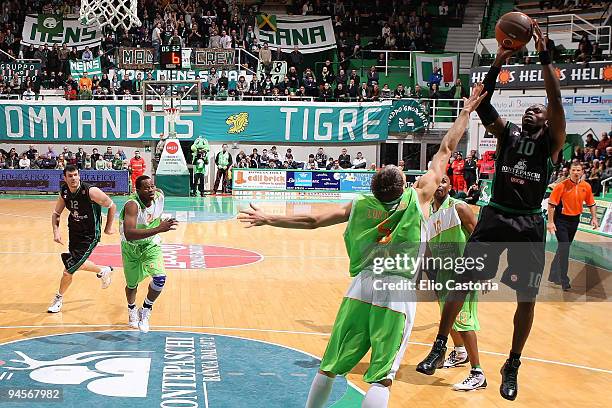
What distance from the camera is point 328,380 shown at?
4977mm

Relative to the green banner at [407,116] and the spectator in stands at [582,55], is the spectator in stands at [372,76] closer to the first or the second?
the green banner at [407,116]

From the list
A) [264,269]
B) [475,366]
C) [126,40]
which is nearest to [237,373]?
[475,366]

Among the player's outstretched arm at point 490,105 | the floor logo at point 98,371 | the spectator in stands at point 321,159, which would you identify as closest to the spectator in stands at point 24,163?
the spectator in stands at point 321,159

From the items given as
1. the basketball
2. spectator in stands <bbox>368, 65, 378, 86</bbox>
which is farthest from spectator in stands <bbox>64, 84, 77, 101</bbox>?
the basketball

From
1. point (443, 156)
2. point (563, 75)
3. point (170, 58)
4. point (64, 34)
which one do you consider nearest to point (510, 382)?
point (443, 156)

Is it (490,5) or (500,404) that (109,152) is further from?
(500,404)

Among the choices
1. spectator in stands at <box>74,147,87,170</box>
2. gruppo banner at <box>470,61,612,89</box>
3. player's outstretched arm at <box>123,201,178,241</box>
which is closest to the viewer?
player's outstretched arm at <box>123,201,178,241</box>

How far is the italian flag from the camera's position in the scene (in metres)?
32.7

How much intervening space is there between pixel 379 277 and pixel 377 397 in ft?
2.59

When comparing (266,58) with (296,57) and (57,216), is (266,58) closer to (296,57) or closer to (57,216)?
(296,57)

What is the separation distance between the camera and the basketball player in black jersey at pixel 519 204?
540 centimetres

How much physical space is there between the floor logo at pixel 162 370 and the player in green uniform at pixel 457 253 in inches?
47.2

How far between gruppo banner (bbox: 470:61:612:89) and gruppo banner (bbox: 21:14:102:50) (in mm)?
17613

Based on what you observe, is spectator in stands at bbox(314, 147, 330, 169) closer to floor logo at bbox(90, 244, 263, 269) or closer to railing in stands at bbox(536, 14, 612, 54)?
railing in stands at bbox(536, 14, 612, 54)
